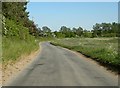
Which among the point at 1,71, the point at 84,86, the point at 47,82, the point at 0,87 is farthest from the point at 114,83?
the point at 1,71

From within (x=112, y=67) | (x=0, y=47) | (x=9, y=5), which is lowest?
(x=112, y=67)

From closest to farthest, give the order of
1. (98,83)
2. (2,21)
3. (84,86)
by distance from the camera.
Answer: (84,86)
(98,83)
(2,21)

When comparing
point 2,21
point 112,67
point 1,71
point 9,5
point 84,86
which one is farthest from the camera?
point 9,5

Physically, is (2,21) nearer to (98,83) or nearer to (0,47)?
(0,47)

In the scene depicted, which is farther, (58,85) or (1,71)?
(1,71)

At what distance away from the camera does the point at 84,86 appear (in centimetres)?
1420

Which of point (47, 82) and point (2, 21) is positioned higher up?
point (2, 21)

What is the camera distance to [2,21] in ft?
98.1

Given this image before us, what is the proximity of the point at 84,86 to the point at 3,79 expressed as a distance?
4.45m

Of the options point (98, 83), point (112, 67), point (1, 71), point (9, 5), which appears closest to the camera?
point (98, 83)

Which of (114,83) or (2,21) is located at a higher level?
(2,21)

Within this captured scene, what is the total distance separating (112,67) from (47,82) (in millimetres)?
7900

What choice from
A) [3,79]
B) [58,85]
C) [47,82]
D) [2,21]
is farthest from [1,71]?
[2,21]

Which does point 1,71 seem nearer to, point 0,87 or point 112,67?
point 0,87
